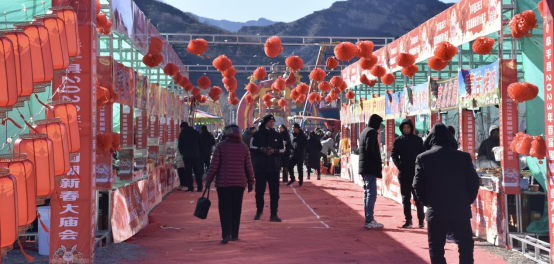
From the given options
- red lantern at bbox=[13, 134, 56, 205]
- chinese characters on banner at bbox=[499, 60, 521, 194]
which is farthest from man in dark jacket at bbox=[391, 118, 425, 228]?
red lantern at bbox=[13, 134, 56, 205]

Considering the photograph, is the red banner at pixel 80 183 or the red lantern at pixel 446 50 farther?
the red lantern at pixel 446 50

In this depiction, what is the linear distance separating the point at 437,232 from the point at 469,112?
513 centimetres

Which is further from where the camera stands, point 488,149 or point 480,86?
point 488,149

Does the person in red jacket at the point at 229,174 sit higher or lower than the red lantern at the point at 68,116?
lower

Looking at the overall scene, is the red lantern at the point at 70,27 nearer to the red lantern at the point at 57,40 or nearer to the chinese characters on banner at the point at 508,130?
the red lantern at the point at 57,40

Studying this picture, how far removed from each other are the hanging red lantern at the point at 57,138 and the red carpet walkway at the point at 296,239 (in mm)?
2841

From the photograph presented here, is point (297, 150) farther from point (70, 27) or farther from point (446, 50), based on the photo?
point (70, 27)

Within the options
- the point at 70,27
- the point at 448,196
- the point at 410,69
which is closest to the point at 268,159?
the point at 410,69

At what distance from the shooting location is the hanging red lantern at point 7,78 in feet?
13.4

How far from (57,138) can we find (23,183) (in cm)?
100

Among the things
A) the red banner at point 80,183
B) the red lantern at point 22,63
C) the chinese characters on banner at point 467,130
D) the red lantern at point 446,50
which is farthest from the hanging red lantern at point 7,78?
the chinese characters on banner at point 467,130

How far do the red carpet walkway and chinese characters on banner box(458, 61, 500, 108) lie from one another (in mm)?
2217

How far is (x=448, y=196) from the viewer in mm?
6074

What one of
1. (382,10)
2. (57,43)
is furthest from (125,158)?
(382,10)
